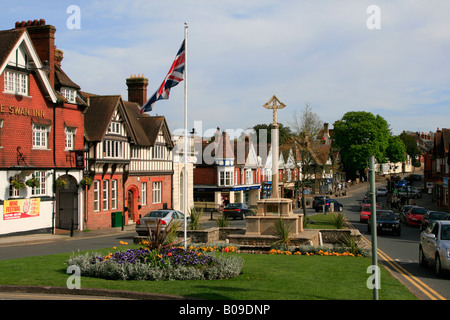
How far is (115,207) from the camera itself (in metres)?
37.0

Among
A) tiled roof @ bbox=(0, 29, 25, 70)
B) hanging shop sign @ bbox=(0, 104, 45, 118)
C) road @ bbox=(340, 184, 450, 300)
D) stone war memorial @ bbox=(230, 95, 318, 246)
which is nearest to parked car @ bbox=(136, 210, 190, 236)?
stone war memorial @ bbox=(230, 95, 318, 246)

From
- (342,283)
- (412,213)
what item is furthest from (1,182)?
(412,213)

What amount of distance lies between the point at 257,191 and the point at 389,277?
55787mm

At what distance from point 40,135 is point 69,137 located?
2808mm

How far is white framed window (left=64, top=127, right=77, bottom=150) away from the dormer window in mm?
1922

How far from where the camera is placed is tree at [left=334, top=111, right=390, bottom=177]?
88.0 meters

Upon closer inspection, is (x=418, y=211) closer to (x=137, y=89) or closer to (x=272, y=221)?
(x=272, y=221)

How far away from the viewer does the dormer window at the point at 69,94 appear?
31797mm

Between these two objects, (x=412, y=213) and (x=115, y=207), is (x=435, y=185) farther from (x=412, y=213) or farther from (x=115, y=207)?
(x=115, y=207)

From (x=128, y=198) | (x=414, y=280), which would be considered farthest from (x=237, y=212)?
(x=414, y=280)

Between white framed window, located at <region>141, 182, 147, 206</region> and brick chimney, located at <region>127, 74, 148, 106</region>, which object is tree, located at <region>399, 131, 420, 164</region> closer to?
brick chimney, located at <region>127, 74, 148, 106</region>

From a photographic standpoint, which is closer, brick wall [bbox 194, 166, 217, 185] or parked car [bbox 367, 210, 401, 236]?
parked car [bbox 367, 210, 401, 236]

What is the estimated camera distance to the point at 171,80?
1633 cm

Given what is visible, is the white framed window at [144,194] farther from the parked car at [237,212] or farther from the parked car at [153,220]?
the parked car at [153,220]
